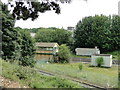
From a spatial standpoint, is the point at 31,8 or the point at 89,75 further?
the point at 89,75

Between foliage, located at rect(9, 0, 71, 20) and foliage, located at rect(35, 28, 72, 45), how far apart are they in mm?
3398

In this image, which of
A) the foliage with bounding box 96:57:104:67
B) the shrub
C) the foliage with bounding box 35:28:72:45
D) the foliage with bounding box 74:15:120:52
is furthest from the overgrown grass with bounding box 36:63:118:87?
the foliage with bounding box 74:15:120:52

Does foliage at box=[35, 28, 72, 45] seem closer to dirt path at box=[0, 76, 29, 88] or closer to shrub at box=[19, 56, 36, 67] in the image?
shrub at box=[19, 56, 36, 67]

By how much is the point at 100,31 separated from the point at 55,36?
4.25 metres

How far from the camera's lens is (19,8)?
189 centimetres

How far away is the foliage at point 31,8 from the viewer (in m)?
1.86

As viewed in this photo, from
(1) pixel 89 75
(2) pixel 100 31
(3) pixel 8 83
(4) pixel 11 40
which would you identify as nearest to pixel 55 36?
(4) pixel 11 40

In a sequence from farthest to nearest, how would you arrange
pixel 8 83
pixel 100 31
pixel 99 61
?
pixel 100 31 → pixel 99 61 → pixel 8 83

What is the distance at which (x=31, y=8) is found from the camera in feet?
6.23

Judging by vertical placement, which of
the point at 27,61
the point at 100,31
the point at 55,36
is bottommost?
the point at 27,61

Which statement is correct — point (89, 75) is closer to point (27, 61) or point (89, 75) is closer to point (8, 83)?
point (8, 83)

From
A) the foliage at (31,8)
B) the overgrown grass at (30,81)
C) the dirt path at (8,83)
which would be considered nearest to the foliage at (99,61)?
the overgrown grass at (30,81)

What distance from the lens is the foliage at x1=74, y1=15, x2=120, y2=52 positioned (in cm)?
876

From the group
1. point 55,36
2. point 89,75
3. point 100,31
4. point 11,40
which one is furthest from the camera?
point 100,31
